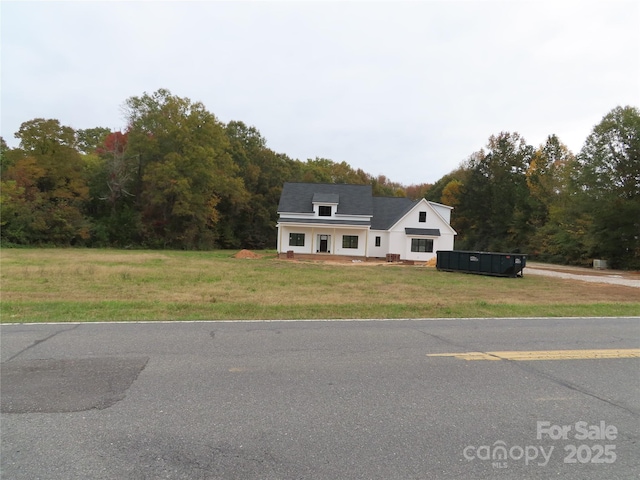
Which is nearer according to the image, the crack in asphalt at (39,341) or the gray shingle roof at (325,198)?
the crack in asphalt at (39,341)

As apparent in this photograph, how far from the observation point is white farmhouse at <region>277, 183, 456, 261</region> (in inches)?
1427

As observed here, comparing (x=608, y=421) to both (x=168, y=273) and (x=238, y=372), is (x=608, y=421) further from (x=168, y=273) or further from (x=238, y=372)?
(x=168, y=273)

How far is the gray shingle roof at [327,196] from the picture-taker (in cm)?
3859

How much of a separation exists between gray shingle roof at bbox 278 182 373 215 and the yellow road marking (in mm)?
32154

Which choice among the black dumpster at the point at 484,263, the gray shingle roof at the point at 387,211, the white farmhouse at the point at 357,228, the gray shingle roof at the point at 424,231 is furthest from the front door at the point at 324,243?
the black dumpster at the point at 484,263

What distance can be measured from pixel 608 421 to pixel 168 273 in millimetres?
18109

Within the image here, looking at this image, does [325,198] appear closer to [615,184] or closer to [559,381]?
[615,184]

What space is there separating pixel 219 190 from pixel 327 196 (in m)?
17.8

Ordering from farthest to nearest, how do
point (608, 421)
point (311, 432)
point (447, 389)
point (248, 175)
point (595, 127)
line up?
point (248, 175) < point (595, 127) < point (447, 389) < point (608, 421) < point (311, 432)

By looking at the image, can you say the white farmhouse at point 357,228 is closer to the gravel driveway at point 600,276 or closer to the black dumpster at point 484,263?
the gravel driveway at point 600,276

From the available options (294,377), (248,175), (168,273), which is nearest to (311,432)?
(294,377)

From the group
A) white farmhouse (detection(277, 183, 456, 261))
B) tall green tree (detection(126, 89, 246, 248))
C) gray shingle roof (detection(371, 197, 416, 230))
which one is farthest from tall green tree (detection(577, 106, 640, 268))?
tall green tree (detection(126, 89, 246, 248))

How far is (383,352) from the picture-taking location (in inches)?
241

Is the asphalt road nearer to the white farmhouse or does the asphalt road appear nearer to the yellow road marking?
the yellow road marking
